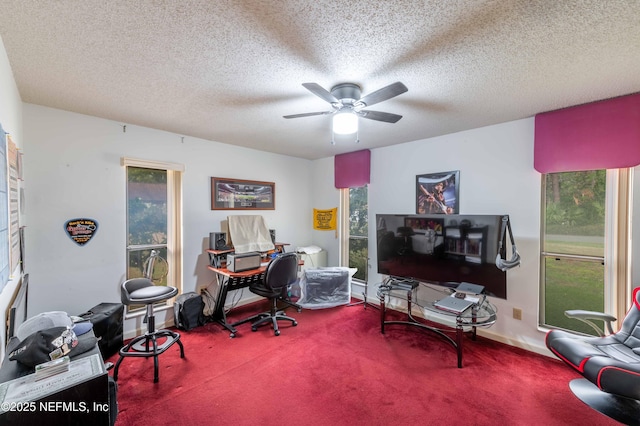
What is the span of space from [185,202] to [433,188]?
3278 millimetres

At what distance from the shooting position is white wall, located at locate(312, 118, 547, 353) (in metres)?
2.68

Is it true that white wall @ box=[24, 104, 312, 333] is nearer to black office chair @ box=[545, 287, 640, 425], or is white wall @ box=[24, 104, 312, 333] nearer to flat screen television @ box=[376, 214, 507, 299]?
flat screen television @ box=[376, 214, 507, 299]

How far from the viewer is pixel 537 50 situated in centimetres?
153

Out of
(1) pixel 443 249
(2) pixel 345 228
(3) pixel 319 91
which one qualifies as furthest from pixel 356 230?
(3) pixel 319 91

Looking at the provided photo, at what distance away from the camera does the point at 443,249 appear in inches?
115

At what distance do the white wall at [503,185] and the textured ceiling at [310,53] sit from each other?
1.64ft

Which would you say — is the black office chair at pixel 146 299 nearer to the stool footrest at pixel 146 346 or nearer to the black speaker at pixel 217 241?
the stool footrest at pixel 146 346

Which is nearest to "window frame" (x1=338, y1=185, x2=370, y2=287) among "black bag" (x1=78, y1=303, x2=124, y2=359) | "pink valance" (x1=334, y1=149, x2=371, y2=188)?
"pink valance" (x1=334, y1=149, x2=371, y2=188)

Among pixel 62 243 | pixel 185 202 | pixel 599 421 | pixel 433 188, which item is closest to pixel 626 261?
pixel 599 421

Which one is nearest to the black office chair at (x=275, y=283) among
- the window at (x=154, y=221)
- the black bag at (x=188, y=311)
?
the black bag at (x=188, y=311)

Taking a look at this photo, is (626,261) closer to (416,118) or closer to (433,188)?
(433,188)

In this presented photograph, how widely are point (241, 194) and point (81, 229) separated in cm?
185

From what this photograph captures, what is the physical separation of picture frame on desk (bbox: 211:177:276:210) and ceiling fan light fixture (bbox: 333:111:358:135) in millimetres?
2267

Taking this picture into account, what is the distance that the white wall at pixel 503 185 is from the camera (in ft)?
8.78
